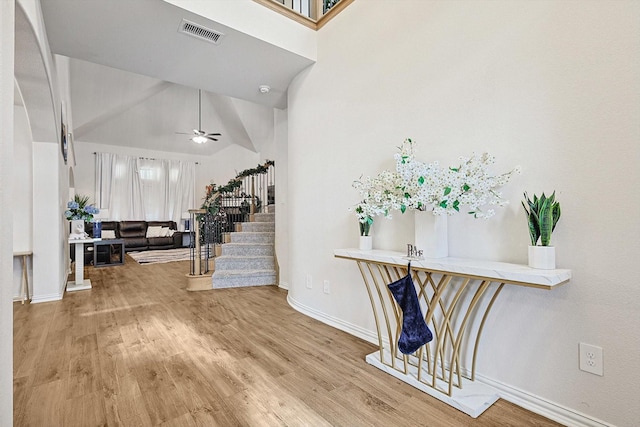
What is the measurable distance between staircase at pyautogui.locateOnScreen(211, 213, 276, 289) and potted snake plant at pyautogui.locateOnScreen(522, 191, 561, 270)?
12.7 feet

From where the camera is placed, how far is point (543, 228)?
1.50 m

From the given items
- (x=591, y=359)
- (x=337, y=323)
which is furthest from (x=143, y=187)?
(x=591, y=359)

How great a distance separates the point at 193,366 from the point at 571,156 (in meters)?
2.64

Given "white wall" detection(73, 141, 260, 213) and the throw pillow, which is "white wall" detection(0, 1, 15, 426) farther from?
the throw pillow

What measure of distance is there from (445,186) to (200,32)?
2487 mm

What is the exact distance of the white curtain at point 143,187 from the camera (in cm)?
946

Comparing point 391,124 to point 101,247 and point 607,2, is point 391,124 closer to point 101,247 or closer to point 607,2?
point 607,2

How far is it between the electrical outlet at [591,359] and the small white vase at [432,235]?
785 mm

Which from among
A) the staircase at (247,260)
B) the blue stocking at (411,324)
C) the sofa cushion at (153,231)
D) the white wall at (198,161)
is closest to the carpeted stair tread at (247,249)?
the staircase at (247,260)

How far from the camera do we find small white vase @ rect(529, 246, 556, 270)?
4.86ft

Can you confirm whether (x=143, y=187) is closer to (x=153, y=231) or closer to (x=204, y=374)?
(x=153, y=231)

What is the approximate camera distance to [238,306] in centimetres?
359

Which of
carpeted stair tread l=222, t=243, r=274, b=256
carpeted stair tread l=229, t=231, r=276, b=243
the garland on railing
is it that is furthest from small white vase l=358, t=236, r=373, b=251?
the garland on railing

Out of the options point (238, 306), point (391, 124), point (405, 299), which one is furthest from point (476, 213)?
point (238, 306)
